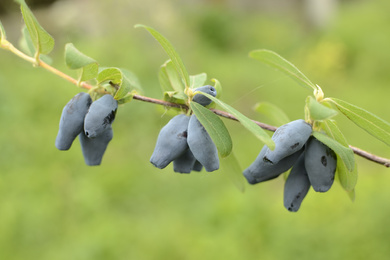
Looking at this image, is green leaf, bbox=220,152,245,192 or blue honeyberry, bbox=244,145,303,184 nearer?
blue honeyberry, bbox=244,145,303,184

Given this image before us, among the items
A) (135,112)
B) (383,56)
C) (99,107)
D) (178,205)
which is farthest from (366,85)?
(99,107)

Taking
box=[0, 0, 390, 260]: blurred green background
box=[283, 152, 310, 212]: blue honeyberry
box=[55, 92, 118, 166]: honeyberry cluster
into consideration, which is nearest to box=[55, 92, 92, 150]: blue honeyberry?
box=[55, 92, 118, 166]: honeyberry cluster

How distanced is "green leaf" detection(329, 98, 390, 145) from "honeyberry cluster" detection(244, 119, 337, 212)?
6cm

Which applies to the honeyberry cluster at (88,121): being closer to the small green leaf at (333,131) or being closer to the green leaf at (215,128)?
the green leaf at (215,128)

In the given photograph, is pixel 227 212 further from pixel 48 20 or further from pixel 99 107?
pixel 48 20

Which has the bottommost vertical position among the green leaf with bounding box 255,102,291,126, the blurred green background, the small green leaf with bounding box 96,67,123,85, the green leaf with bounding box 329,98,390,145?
the blurred green background

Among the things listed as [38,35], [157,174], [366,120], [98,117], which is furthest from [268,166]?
[157,174]

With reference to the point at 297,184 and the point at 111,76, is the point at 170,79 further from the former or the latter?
the point at 297,184

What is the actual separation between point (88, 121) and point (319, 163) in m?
0.35

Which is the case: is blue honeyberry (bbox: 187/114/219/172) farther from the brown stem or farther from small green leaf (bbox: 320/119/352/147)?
small green leaf (bbox: 320/119/352/147)

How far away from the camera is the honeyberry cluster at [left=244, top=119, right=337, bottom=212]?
661mm

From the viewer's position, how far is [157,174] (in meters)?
3.24

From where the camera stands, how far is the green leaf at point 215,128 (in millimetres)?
674

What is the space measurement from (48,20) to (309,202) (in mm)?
3809
